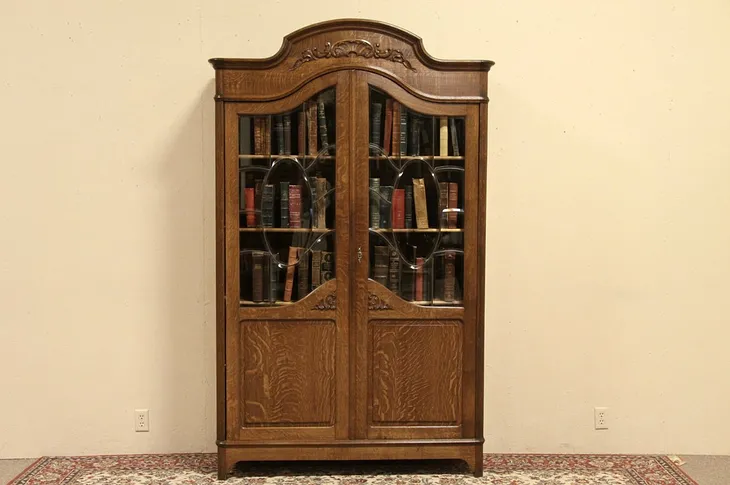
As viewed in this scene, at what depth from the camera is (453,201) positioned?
134 inches

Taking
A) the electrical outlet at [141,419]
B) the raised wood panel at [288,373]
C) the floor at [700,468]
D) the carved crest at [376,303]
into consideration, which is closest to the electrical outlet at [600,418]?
the floor at [700,468]

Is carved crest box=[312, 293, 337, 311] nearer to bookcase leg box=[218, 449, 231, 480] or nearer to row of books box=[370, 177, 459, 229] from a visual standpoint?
row of books box=[370, 177, 459, 229]

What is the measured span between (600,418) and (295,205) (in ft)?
6.11

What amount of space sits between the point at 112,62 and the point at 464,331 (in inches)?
83.2

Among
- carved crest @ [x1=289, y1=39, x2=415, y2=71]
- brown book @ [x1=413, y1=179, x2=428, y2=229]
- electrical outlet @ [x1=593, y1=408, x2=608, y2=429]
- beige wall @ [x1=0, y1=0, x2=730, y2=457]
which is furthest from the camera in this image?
electrical outlet @ [x1=593, y1=408, x2=608, y2=429]

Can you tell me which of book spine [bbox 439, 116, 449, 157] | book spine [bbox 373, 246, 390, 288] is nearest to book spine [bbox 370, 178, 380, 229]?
book spine [bbox 373, 246, 390, 288]

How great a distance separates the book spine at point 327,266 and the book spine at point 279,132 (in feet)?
1.62

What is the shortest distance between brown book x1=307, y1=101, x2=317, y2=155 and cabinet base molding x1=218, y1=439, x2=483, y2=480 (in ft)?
4.34

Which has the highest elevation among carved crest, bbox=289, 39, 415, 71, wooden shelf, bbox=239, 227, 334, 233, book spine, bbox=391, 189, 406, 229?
carved crest, bbox=289, 39, 415, 71

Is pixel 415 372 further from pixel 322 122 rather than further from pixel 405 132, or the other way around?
pixel 322 122

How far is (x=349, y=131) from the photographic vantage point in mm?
3326

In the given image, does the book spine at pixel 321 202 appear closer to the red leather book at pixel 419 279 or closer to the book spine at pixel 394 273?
the book spine at pixel 394 273

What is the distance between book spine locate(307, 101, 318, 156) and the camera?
335 centimetres

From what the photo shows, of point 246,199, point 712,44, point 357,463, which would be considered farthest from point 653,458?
point 246,199
